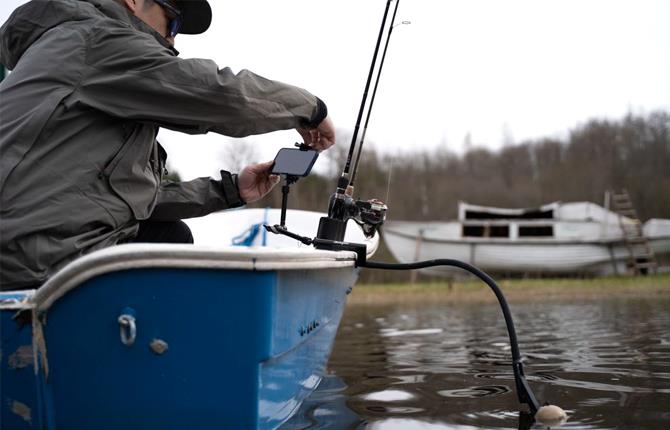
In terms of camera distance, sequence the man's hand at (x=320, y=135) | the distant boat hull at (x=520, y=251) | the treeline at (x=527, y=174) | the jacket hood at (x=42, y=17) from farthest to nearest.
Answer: the treeline at (x=527, y=174), the distant boat hull at (x=520, y=251), the man's hand at (x=320, y=135), the jacket hood at (x=42, y=17)

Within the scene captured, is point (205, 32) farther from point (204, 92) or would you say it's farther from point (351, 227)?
point (351, 227)

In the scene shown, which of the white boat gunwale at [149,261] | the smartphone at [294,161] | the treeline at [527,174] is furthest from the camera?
the treeline at [527,174]

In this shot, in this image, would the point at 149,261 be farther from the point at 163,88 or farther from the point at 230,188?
the point at 230,188

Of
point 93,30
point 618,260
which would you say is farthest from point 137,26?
point 618,260

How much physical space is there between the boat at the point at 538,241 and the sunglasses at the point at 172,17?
65.9 feet

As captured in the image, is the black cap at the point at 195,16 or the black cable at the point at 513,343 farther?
the black cap at the point at 195,16

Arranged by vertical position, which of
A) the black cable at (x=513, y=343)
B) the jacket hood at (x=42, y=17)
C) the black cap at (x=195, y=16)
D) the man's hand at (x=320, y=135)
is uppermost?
the black cap at (x=195, y=16)

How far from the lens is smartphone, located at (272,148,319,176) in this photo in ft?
7.97

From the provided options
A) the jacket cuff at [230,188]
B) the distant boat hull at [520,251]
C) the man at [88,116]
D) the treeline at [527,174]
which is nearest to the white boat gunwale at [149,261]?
the man at [88,116]

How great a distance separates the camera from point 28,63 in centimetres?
196

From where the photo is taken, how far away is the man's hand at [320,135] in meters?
2.59

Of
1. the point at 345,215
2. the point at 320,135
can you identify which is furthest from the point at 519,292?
the point at 320,135

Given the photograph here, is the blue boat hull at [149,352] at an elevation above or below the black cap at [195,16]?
below

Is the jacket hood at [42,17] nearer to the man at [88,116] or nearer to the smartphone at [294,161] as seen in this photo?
the man at [88,116]
